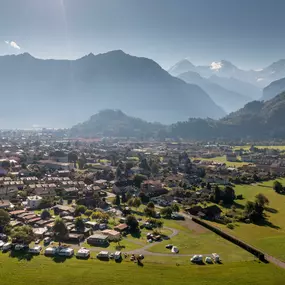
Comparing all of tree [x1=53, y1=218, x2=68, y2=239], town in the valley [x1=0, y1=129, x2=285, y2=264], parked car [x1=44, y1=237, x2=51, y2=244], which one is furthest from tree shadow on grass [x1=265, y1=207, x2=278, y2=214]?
parked car [x1=44, y1=237, x2=51, y2=244]

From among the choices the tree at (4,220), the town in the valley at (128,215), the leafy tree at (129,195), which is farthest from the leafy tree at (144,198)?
the tree at (4,220)

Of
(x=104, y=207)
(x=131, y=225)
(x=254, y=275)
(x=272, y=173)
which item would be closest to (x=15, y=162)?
(x=104, y=207)

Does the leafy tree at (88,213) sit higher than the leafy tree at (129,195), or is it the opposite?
the leafy tree at (129,195)

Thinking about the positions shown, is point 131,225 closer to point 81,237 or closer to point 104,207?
point 81,237

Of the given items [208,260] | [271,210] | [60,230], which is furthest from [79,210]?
[271,210]

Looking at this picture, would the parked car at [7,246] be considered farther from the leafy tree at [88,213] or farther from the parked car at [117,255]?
the leafy tree at [88,213]

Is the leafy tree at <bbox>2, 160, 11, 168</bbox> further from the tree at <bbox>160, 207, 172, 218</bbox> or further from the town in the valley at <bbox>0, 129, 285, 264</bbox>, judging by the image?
the tree at <bbox>160, 207, 172, 218</bbox>
